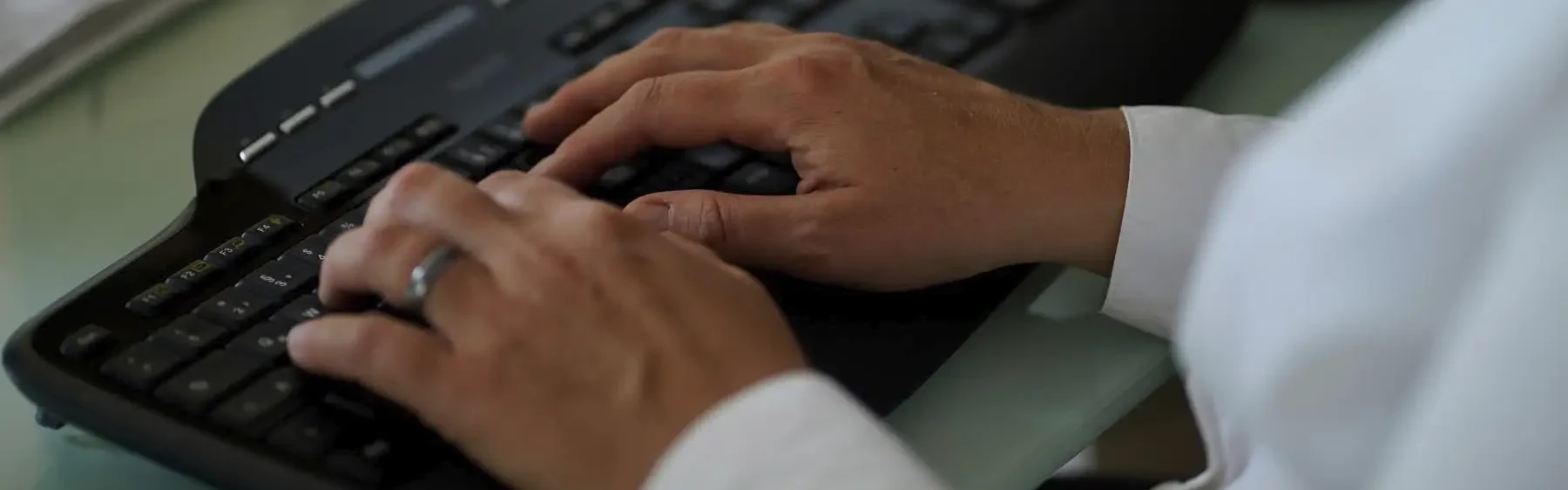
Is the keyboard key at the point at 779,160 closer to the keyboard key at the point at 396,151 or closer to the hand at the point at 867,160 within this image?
the hand at the point at 867,160

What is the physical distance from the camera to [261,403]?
37 centimetres

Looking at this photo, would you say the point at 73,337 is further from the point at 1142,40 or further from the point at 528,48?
the point at 1142,40

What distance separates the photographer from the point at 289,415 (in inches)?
14.7

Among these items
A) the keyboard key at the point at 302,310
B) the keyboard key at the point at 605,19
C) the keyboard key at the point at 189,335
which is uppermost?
the keyboard key at the point at 605,19

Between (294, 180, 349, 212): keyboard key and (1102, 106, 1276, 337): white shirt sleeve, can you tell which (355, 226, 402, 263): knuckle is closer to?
(294, 180, 349, 212): keyboard key

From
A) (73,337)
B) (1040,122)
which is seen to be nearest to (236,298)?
(73,337)

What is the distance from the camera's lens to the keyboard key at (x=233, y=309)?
15.8 inches

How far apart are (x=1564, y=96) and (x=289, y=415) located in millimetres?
333

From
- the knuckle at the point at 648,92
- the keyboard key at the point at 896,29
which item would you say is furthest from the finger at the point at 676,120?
the keyboard key at the point at 896,29

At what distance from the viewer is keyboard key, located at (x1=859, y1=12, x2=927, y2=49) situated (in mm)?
565

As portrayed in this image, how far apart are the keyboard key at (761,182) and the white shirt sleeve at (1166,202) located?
12cm

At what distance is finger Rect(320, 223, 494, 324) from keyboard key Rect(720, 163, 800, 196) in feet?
0.37

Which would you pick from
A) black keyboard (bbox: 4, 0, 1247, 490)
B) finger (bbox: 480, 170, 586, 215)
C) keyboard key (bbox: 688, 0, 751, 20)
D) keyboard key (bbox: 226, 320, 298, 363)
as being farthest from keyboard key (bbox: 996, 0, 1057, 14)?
keyboard key (bbox: 226, 320, 298, 363)

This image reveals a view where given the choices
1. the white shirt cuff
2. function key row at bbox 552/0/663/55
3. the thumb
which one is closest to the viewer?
the white shirt cuff
